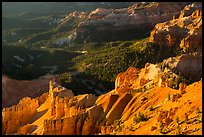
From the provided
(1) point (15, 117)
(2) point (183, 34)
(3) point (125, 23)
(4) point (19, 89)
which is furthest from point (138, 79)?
(3) point (125, 23)

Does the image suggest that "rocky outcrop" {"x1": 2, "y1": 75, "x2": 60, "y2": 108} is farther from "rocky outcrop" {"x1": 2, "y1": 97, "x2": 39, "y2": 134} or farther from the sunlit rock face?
"rocky outcrop" {"x1": 2, "y1": 97, "x2": 39, "y2": 134}

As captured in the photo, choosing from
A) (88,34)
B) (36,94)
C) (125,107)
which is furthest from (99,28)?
(125,107)

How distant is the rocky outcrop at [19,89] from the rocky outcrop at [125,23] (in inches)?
2399

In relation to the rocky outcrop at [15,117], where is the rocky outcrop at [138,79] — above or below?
above

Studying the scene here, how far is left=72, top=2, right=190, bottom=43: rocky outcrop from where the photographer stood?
14100 cm

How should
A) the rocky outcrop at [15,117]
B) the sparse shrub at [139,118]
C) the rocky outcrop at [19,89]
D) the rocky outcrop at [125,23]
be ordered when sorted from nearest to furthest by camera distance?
the sparse shrub at [139,118], the rocky outcrop at [15,117], the rocky outcrop at [19,89], the rocky outcrop at [125,23]

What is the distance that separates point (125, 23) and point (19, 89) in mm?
73672

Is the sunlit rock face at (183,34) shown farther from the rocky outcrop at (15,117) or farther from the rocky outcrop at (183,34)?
the rocky outcrop at (15,117)

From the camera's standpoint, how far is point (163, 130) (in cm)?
2509

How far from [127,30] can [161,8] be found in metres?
13.3

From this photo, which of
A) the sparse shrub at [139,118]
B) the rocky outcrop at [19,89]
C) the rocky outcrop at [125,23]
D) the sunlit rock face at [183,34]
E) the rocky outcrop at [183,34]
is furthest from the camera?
the rocky outcrop at [125,23]

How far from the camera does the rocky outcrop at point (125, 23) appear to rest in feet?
463

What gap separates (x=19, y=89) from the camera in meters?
76.3

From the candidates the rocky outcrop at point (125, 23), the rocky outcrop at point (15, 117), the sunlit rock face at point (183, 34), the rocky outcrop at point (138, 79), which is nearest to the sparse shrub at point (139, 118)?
the rocky outcrop at point (138, 79)
